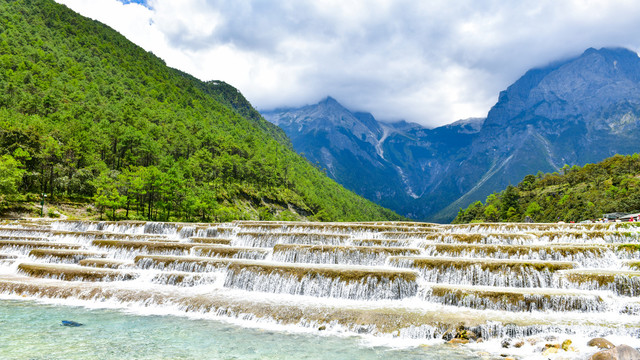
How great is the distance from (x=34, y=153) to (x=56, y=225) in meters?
24.6

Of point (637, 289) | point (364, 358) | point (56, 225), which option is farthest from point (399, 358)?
point (56, 225)

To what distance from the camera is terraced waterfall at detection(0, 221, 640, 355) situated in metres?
16.4

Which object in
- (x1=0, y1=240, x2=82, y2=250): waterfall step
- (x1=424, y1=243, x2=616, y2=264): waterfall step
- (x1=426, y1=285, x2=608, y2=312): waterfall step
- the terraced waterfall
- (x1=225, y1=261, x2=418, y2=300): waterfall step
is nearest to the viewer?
the terraced waterfall

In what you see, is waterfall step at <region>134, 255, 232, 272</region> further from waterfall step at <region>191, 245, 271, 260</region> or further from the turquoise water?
the turquoise water

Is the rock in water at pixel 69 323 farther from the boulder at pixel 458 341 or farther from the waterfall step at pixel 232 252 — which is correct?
the boulder at pixel 458 341

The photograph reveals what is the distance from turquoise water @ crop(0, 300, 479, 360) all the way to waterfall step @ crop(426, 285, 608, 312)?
4.76 metres

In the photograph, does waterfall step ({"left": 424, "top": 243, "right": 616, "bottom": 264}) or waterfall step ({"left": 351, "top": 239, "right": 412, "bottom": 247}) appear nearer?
waterfall step ({"left": 424, "top": 243, "right": 616, "bottom": 264})

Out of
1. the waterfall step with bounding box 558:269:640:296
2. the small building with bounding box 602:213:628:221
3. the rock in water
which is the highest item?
the small building with bounding box 602:213:628:221

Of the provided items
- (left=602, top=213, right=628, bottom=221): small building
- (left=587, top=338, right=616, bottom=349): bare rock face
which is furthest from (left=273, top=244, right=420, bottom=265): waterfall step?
(left=602, top=213, right=628, bottom=221): small building

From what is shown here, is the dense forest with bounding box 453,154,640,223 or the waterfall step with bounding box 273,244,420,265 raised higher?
the dense forest with bounding box 453,154,640,223

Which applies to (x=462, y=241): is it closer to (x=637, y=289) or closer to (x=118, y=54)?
(x=637, y=289)

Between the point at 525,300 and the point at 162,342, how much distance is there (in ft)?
55.8

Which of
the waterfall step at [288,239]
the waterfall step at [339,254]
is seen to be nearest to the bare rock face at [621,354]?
the waterfall step at [339,254]

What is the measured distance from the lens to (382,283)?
20.7m
